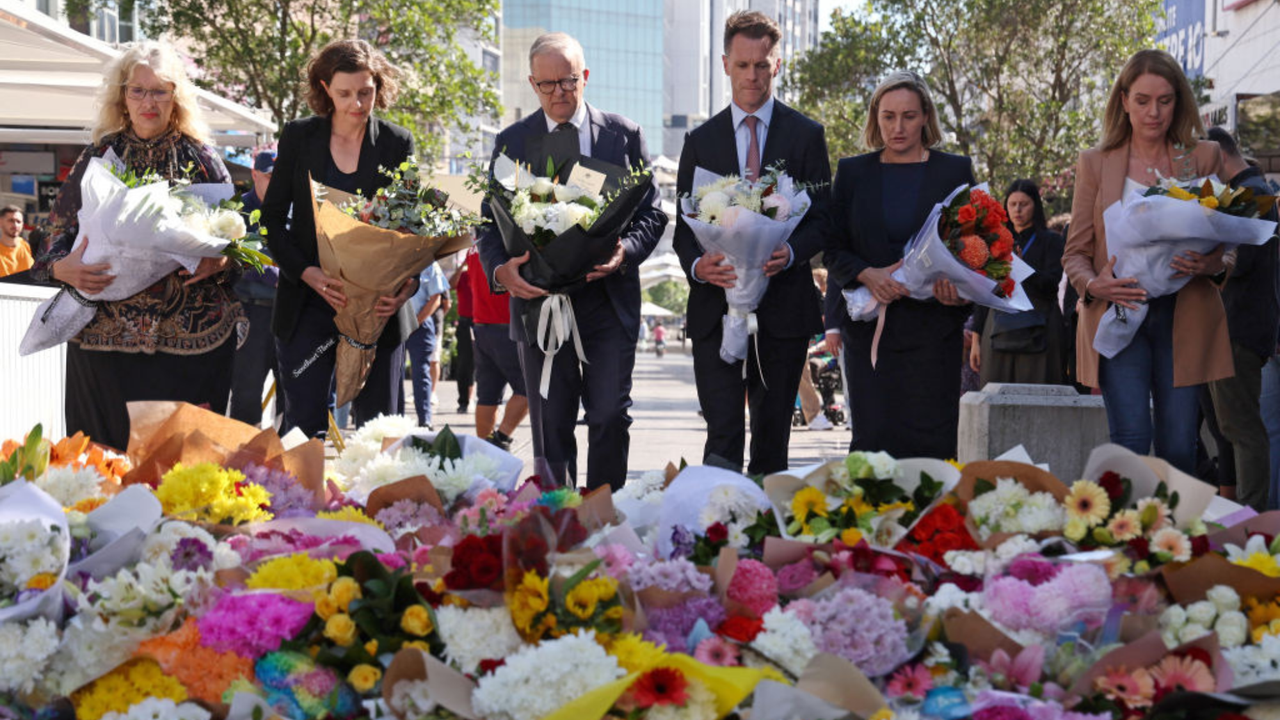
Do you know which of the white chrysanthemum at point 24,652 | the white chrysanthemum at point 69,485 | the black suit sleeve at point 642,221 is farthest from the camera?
the black suit sleeve at point 642,221

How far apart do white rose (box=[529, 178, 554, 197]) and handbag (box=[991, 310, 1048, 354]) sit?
15.7 feet

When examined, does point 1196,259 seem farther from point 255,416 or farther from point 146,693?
point 255,416

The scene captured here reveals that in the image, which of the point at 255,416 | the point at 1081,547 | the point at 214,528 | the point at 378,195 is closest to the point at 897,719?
the point at 1081,547

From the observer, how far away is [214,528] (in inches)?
133

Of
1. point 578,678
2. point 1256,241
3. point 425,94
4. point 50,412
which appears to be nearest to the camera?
point 578,678

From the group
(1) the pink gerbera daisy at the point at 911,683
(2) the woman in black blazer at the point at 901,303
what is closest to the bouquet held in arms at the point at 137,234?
(2) the woman in black blazer at the point at 901,303

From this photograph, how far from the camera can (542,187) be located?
592cm

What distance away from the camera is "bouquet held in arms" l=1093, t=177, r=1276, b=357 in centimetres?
544

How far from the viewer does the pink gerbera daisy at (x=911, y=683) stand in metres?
2.69

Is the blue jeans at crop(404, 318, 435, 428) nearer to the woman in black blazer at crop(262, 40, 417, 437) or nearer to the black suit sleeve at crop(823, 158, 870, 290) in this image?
the woman in black blazer at crop(262, 40, 417, 437)

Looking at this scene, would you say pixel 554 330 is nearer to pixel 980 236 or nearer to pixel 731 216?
pixel 731 216

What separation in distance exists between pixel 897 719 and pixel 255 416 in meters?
6.91

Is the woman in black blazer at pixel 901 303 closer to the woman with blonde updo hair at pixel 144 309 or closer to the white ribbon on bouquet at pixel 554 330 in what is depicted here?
the white ribbon on bouquet at pixel 554 330

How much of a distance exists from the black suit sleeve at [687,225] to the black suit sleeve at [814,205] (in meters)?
0.40
